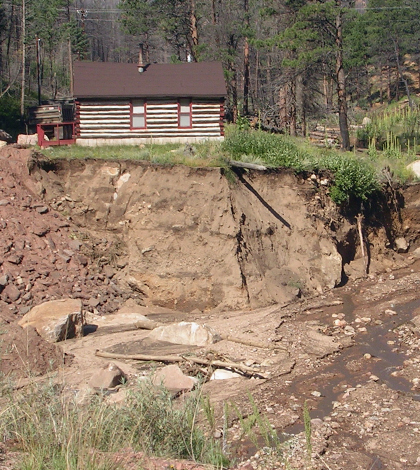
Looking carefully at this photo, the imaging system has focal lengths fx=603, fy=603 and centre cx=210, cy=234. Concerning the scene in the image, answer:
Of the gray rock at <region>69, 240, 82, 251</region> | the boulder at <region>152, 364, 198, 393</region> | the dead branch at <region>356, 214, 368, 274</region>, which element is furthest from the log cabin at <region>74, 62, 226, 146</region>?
the boulder at <region>152, 364, 198, 393</region>

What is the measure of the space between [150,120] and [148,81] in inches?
71.2

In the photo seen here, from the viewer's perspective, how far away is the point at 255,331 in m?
15.1

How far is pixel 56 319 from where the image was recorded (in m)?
14.2

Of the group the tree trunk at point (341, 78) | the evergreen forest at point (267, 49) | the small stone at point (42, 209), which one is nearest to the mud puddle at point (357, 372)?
the small stone at point (42, 209)

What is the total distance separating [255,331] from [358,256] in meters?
7.20

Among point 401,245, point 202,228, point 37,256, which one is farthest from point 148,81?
point 401,245

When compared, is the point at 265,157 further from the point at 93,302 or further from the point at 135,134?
the point at 93,302

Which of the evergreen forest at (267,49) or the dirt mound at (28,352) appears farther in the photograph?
the evergreen forest at (267,49)

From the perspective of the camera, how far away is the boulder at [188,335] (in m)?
13.8

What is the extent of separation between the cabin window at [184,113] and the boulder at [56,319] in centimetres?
1154

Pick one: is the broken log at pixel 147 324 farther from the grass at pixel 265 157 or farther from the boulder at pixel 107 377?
the grass at pixel 265 157

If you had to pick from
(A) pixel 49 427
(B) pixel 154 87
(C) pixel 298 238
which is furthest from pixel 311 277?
(A) pixel 49 427

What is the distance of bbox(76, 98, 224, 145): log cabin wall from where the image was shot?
24000 mm

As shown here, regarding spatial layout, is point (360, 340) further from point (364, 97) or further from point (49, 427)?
point (364, 97)
